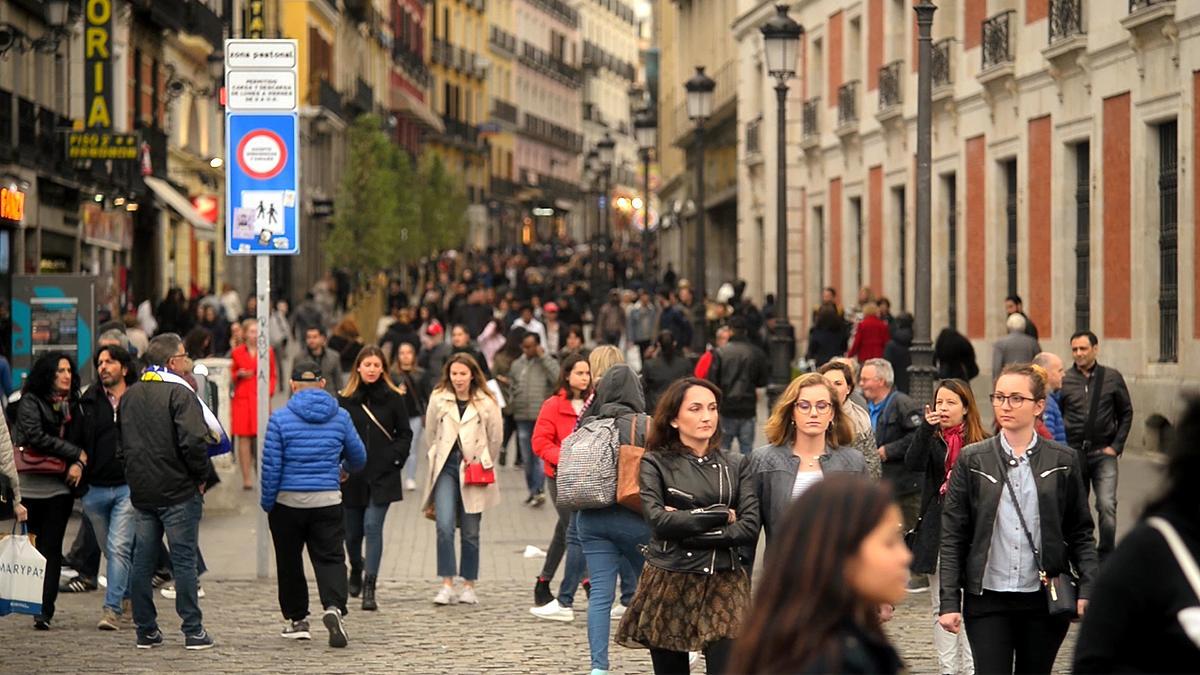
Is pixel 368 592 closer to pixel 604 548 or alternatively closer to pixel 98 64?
pixel 604 548

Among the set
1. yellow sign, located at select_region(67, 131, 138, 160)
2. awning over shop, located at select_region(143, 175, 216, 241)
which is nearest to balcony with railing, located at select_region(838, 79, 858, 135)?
yellow sign, located at select_region(67, 131, 138, 160)

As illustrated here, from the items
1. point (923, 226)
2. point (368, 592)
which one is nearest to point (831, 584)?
point (368, 592)

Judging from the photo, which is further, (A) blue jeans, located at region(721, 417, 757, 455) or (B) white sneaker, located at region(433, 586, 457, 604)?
(A) blue jeans, located at region(721, 417, 757, 455)

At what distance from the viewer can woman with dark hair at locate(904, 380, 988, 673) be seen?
9.67 metres

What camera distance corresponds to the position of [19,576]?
34.6ft

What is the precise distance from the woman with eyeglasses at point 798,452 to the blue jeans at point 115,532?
463cm

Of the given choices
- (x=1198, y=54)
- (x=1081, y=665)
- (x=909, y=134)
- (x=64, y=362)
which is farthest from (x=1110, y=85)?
(x=1081, y=665)

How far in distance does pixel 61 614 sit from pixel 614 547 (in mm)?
4413

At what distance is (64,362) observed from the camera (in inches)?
502

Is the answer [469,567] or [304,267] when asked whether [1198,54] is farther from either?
[304,267]

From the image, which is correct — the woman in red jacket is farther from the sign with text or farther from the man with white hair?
the sign with text

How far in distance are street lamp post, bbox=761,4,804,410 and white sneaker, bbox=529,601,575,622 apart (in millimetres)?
9526

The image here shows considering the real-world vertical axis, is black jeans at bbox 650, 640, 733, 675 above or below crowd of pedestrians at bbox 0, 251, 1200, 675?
below

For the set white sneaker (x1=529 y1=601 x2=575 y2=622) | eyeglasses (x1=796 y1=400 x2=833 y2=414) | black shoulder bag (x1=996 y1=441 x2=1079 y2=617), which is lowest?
white sneaker (x1=529 y1=601 x2=575 y2=622)
